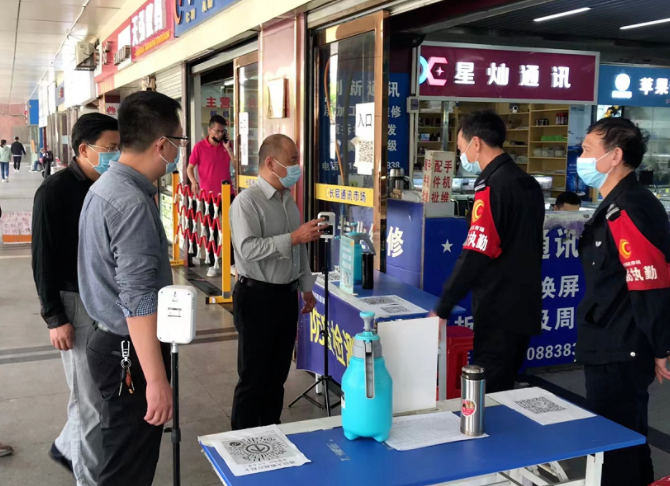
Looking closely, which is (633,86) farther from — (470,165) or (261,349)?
(261,349)

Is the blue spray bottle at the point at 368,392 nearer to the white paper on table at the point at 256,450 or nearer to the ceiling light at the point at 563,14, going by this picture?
the white paper on table at the point at 256,450

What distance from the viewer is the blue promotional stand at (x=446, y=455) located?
60.1 inches

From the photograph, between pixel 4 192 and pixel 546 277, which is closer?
pixel 546 277

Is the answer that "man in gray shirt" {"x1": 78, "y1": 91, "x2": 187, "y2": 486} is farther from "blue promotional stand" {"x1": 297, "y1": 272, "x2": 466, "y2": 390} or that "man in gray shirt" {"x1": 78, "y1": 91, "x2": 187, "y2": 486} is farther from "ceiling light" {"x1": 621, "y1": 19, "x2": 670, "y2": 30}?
"ceiling light" {"x1": 621, "y1": 19, "x2": 670, "y2": 30}

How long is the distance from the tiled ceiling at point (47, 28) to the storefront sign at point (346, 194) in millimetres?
6070

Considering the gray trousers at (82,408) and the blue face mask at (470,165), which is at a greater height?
the blue face mask at (470,165)

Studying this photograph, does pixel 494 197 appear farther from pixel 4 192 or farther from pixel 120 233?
pixel 4 192

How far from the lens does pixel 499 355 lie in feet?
8.62

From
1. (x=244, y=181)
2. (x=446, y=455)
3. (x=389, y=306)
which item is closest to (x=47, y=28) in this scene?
(x=244, y=181)

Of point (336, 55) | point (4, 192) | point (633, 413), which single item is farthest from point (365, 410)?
point (4, 192)

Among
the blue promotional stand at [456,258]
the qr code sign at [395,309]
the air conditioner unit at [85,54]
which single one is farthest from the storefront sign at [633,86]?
the air conditioner unit at [85,54]

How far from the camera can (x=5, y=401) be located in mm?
3803

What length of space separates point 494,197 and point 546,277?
1843 mm

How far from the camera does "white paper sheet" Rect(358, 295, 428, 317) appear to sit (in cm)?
299
